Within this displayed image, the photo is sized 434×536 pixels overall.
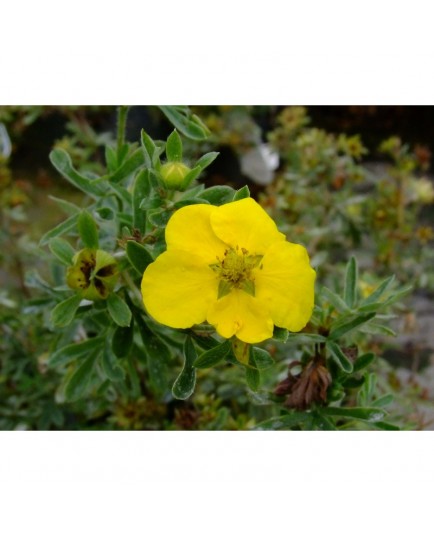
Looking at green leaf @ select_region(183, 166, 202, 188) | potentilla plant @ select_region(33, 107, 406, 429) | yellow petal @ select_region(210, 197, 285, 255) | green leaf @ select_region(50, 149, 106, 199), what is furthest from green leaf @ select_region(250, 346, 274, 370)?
green leaf @ select_region(50, 149, 106, 199)

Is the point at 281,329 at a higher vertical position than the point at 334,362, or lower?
higher

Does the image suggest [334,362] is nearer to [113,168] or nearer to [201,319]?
[201,319]

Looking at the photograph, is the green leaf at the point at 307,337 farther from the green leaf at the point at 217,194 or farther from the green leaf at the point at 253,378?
the green leaf at the point at 217,194

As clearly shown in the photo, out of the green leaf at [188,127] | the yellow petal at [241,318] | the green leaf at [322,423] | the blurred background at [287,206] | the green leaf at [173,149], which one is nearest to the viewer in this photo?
the yellow petal at [241,318]

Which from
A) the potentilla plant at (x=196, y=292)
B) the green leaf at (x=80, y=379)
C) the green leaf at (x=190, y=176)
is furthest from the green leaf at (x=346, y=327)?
the green leaf at (x=80, y=379)

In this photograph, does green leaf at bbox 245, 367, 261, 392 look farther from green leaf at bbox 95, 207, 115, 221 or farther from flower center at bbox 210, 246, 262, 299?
green leaf at bbox 95, 207, 115, 221

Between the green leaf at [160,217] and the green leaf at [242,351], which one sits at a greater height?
the green leaf at [160,217]

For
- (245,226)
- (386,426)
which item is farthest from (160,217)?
(386,426)

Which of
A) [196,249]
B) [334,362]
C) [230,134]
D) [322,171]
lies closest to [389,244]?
[322,171]
